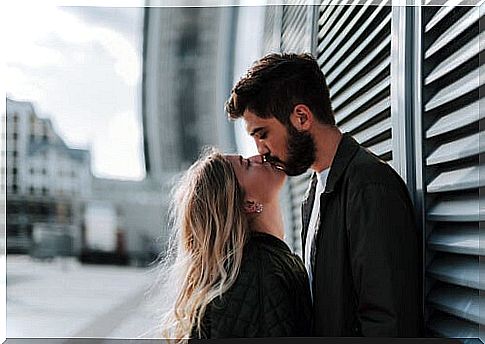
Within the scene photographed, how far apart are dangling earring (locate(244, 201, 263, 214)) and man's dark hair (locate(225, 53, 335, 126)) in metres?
0.19

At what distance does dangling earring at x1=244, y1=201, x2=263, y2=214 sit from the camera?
162cm

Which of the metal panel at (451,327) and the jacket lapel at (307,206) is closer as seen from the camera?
the metal panel at (451,327)

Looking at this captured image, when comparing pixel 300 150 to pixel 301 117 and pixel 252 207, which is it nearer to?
pixel 301 117

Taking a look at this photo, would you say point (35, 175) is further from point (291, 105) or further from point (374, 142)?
point (374, 142)

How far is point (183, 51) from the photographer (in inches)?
Answer: 67.4

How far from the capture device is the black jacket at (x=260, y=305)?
60.4 inches

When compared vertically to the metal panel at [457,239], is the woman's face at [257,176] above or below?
above

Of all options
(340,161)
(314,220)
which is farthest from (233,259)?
(340,161)

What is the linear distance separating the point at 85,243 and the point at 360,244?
25.1 inches

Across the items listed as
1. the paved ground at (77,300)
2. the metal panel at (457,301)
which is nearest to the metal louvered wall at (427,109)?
the metal panel at (457,301)

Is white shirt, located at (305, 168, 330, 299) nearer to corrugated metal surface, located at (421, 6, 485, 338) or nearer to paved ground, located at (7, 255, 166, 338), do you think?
corrugated metal surface, located at (421, 6, 485, 338)

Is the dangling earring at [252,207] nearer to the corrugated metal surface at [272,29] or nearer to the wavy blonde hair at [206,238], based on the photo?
the wavy blonde hair at [206,238]

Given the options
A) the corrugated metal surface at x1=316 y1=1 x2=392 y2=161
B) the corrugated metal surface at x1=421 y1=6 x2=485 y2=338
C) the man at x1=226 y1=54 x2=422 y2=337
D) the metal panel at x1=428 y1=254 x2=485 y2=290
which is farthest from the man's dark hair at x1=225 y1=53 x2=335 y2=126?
the metal panel at x1=428 y1=254 x2=485 y2=290

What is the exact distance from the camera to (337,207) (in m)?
1.48
